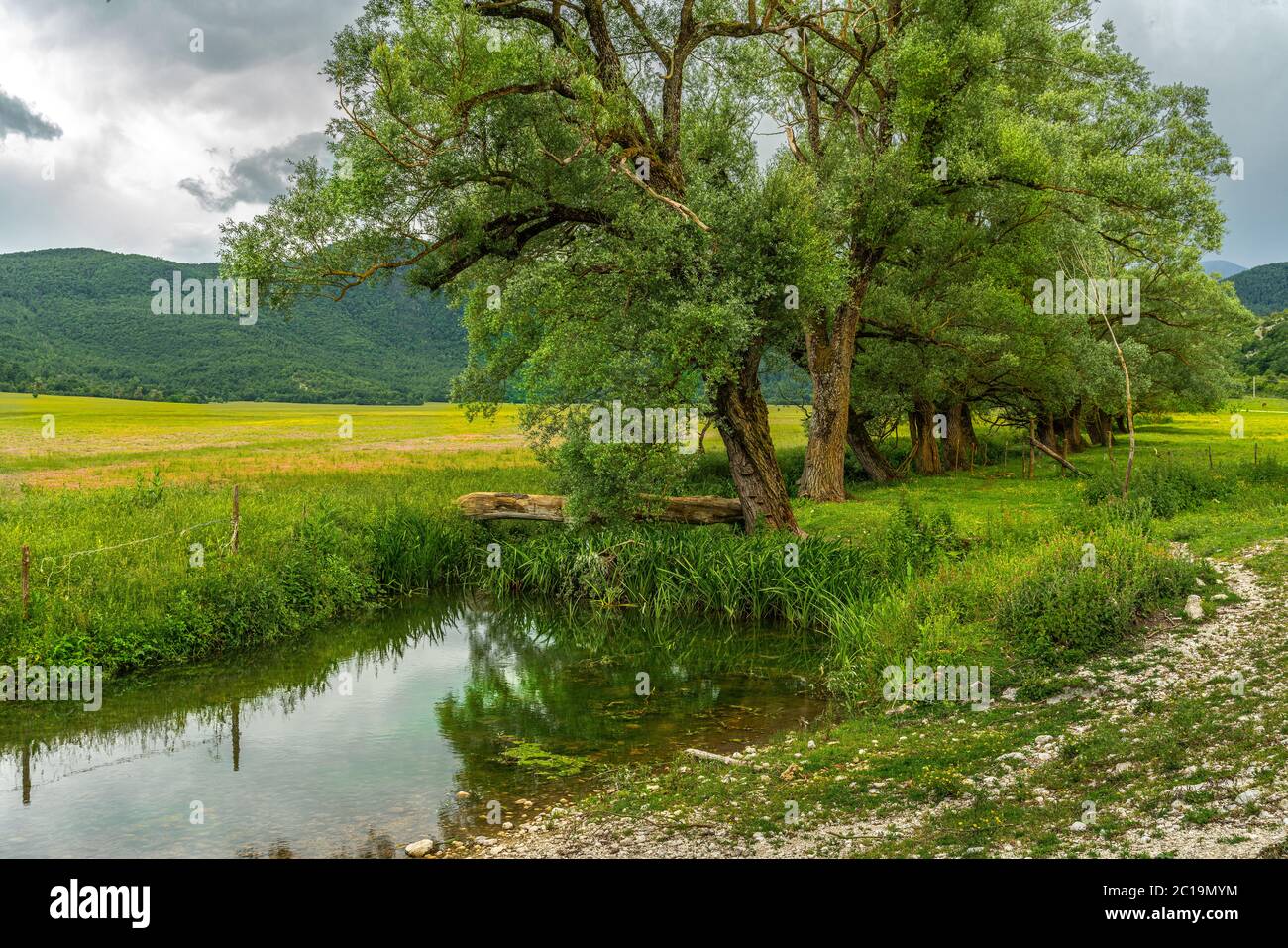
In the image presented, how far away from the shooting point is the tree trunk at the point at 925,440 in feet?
119

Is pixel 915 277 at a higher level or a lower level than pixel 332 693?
higher

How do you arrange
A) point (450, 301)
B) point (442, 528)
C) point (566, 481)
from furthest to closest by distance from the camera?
point (450, 301) < point (442, 528) < point (566, 481)

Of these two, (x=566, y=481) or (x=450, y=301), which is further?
(x=450, y=301)

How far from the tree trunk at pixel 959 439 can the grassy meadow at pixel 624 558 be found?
1.78 meters

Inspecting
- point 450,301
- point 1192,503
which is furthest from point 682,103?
point 1192,503

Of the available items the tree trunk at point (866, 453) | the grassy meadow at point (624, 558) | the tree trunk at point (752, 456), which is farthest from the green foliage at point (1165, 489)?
the tree trunk at point (866, 453)

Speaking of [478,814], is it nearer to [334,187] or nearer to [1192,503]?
[334,187]

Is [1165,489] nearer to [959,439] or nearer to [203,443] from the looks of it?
[959,439]

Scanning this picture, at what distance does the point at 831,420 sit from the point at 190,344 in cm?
13637

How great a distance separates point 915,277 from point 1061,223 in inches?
188

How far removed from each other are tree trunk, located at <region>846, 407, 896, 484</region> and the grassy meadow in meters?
1.15

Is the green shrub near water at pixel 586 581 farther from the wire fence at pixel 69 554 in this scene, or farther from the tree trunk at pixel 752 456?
the tree trunk at pixel 752 456

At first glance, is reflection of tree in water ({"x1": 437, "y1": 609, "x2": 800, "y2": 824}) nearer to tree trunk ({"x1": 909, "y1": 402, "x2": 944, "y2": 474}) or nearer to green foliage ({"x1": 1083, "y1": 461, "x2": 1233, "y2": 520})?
green foliage ({"x1": 1083, "y1": 461, "x2": 1233, "y2": 520})

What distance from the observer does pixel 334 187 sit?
2097 centimetres
